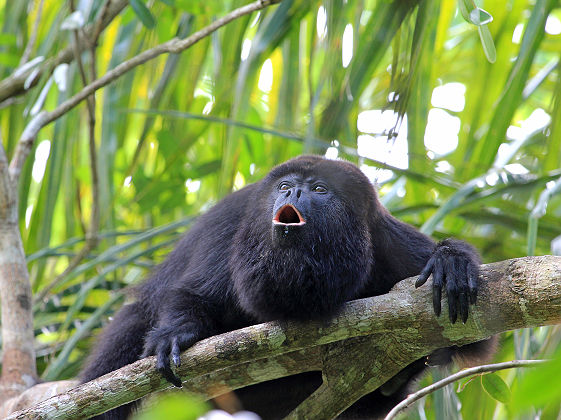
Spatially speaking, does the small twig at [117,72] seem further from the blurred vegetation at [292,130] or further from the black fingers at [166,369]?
the black fingers at [166,369]

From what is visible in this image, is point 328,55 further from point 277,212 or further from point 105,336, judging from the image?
point 105,336

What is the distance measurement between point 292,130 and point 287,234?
33.8 inches

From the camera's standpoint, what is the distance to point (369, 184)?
2.32 meters

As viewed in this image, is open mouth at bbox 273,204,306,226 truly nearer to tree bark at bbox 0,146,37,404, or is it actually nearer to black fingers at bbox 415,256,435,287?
black fingers at bbox 415,256,435,287

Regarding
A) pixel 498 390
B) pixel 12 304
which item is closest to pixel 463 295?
pixel 498 390

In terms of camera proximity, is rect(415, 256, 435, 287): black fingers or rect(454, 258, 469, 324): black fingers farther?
rect(415, 256, 435, 287): black fingers

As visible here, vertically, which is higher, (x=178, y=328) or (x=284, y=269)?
(x=284, y=269)

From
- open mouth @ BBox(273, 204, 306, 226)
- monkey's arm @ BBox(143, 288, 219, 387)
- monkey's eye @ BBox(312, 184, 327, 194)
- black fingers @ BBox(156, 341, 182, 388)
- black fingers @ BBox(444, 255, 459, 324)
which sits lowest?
black fingers @ BBox(156, 341, 182, 388)

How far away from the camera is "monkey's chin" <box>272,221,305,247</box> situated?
2.01 metres

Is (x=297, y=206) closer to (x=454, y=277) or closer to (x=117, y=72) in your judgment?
(x=454, y=277)

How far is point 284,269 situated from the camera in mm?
2066

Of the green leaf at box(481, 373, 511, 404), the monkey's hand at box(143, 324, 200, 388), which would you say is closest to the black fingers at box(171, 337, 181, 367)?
the monkey's hand at box(143, 324, 200, 388)

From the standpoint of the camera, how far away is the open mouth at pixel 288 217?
2047 millimetres

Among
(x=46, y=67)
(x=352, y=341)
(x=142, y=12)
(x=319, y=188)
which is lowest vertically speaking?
(x=352, y=341)
